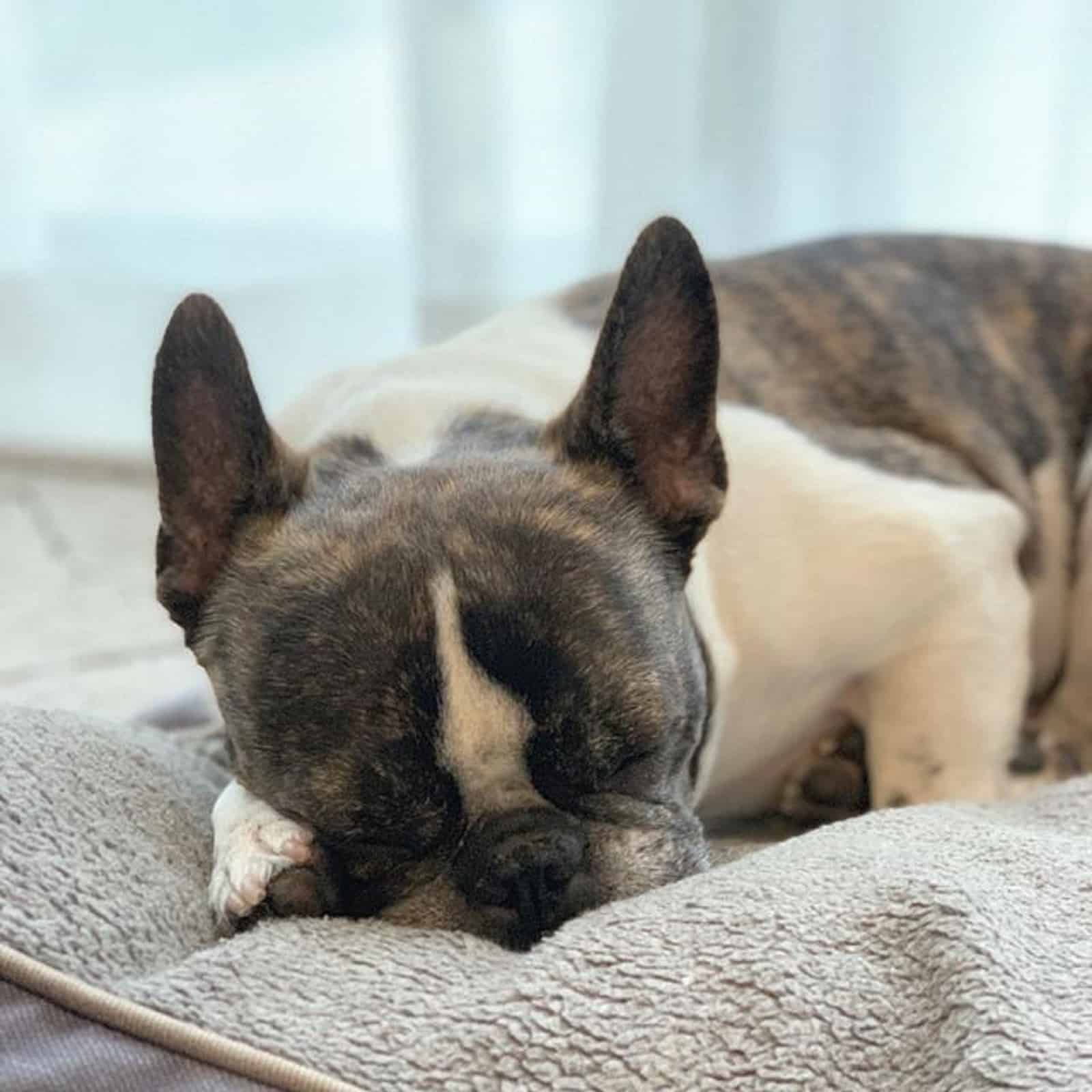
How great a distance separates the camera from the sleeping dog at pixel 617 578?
1627 millimetres

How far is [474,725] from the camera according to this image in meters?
1.61

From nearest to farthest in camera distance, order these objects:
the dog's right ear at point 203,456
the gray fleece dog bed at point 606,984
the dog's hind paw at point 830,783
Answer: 1. the gray fleece dog bed at point 606,984
2. the dog's right ear at point 203,456
3. the dog's hind paw at point 830,783

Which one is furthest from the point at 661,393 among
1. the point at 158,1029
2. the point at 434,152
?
the point at 434,152

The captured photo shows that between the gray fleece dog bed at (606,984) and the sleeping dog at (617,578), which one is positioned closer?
the gray fleece dog bed at (606,984)

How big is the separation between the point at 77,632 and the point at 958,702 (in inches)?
71.9

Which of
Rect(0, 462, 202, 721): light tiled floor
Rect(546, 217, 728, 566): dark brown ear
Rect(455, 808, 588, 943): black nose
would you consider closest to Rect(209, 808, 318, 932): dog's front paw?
Rect(455, 808, 588, 943): black nose

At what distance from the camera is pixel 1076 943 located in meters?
1.42

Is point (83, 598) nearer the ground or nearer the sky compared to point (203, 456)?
nearer the ground

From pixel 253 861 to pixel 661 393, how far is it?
636mm

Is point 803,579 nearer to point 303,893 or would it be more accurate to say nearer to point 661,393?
point 661,393

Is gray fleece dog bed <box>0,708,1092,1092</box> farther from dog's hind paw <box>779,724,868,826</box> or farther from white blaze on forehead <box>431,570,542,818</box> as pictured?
dog's hind paw <box>779,724,868,826</box>

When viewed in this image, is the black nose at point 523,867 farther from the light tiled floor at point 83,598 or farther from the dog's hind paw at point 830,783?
the light tiled floor at point 83,598

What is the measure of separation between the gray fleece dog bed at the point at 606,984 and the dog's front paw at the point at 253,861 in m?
0.03

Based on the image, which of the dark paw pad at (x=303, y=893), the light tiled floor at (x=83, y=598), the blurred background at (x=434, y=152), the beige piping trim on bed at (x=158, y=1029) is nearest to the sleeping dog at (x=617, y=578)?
the dark paw pad at (x=303, y=893)
